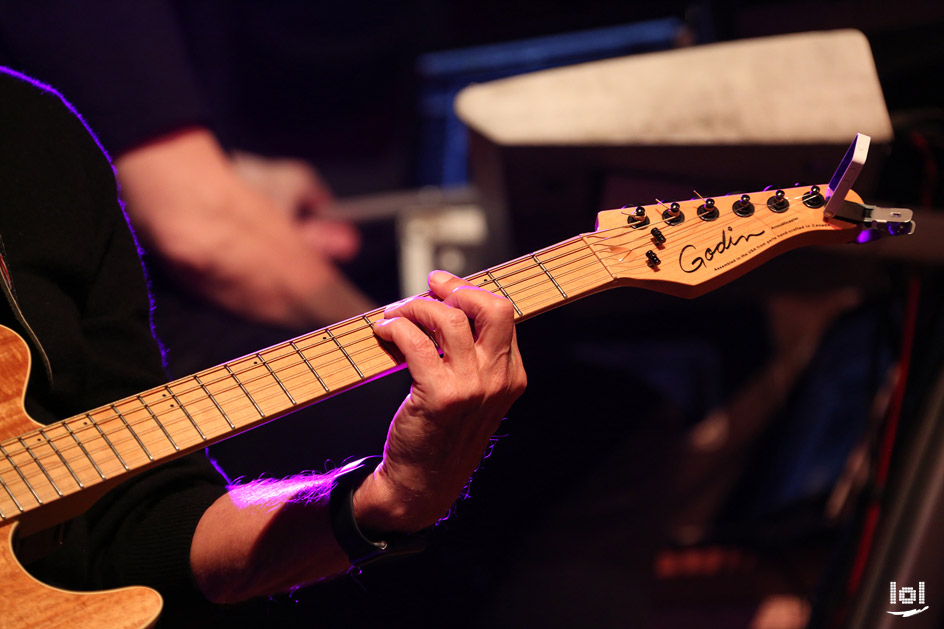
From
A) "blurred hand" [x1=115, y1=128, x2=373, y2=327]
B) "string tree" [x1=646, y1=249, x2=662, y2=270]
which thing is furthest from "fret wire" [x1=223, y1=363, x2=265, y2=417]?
"blurred hand" [x1=115, y1=128, x2=373, y2=327]

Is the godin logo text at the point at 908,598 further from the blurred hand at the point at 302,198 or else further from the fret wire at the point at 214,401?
the blurred hand at the point at 302,198

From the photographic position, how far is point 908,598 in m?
1.06

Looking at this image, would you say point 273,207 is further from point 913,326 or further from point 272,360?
point 913,326

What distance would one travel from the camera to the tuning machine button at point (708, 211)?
0.78m

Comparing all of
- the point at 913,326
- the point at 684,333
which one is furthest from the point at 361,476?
the point at 684,333

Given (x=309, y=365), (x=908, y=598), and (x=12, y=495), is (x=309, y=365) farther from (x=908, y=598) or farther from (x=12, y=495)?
(x=908, y=598)

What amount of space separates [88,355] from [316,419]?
40 cm

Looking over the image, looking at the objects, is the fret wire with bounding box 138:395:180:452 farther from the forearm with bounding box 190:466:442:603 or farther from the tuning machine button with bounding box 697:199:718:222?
the tuning machine button with bounding box 697:199:718:222

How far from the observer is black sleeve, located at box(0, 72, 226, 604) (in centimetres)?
78

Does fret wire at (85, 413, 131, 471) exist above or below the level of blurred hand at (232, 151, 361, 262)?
above

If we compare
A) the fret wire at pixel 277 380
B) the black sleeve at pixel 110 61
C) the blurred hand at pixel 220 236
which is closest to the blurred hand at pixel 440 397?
the fret wire at pixel 277 380

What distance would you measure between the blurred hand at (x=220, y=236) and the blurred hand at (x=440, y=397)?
894mm

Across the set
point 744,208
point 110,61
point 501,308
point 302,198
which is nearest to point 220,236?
point 110,61

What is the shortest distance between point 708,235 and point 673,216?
0.04 meters
